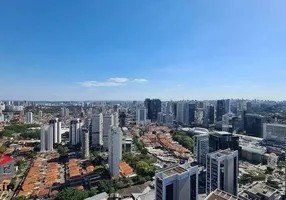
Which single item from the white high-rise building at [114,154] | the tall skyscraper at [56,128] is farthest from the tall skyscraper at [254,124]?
the tall skyscraper at [56,128]

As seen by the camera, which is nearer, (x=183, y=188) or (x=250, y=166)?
(x=183, y=188)

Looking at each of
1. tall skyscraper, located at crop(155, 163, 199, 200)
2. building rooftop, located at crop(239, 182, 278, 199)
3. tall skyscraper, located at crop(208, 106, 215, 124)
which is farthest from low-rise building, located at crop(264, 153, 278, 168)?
tall skyscraper, located at crop(208, 106, 215, 124)

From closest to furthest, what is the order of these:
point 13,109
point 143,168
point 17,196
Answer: point 17,196 → point 143,168 → point 13,109

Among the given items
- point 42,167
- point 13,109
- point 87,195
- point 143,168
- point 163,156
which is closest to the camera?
point 87,195

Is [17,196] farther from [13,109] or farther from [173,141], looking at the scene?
[13,109]

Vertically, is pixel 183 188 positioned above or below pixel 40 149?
above

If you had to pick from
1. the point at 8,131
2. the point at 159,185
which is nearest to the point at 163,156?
the point at 159,185

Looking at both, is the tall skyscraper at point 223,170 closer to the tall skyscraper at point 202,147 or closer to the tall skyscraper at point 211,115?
the tall skyscraper at point 202,147
